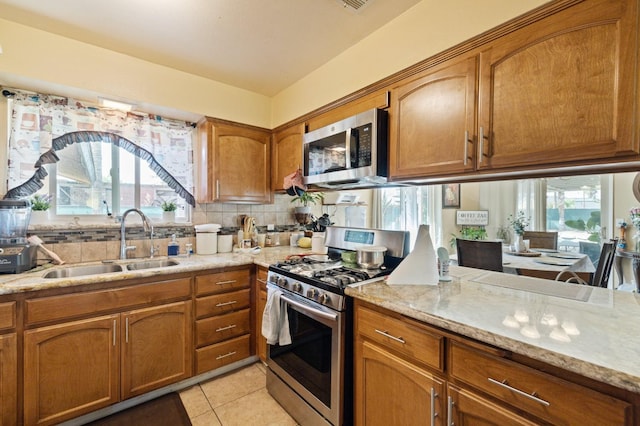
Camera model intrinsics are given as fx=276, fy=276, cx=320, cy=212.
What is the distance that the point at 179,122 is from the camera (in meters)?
2.57

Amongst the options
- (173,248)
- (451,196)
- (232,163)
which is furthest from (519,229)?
(173,248)

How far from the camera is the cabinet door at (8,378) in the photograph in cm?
144

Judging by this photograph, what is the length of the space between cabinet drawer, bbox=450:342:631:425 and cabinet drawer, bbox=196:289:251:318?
1671 millimetres

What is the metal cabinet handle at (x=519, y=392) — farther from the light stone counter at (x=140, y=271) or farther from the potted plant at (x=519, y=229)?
the potted plant at (x=519, y=229)

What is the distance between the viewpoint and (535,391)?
2.67 ft

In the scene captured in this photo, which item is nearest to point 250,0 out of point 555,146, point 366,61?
point 366,61

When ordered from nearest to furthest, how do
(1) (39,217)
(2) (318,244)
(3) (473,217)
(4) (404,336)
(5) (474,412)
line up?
(5) (474,412), (4) (404,336), (1) (39,217), (2) (318,244), (3) (473,217)

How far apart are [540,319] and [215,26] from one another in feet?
7.59

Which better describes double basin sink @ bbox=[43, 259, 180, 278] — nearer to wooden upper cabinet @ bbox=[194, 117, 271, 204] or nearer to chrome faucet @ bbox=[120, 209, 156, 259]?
chrome faucet @ bbox=[120, 209, 156, 259]

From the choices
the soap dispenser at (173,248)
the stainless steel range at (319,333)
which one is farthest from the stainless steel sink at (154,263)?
the stainless steel range at (319,333)

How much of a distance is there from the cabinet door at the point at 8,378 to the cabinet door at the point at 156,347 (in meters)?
0.47

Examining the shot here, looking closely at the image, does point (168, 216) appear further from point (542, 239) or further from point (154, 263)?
point (542, 239)

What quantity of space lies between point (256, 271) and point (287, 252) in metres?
0.41

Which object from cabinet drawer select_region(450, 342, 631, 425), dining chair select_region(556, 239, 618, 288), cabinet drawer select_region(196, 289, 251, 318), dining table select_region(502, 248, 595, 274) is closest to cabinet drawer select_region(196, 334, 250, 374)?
cabinet drawer select_region(196, 289, 251, 318)
